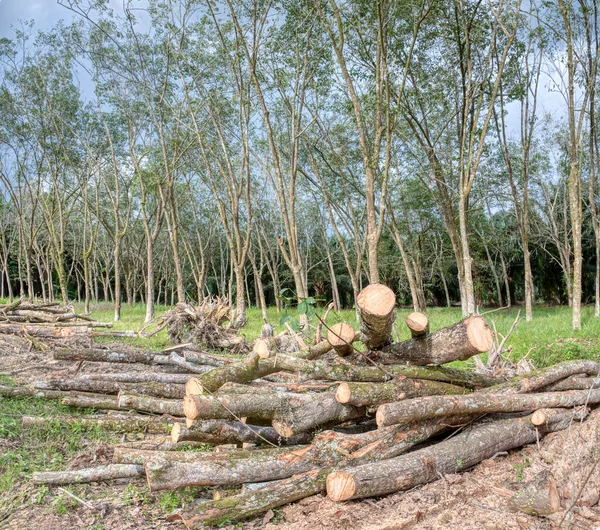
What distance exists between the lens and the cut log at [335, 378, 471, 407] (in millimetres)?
4164

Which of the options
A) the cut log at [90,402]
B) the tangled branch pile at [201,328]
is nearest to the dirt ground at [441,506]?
the cut log at [90,402]

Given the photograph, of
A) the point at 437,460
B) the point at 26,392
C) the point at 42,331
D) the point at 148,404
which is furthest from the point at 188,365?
the point at 42,331

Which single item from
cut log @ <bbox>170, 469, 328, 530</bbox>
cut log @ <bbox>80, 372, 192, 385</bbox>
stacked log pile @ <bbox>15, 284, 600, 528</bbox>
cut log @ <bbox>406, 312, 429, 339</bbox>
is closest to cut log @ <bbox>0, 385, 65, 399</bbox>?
cut log @ <bbox>80, 372, 192, 385</bbox>

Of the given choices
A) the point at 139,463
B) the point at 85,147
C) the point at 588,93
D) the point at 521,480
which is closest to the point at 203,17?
the point at 85,147

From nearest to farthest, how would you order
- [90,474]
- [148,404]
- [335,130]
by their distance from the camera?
[90,474]
[148,404]
[335,130]

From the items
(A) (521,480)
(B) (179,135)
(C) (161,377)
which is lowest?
(A) (521,480)

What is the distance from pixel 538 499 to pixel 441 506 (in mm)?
693

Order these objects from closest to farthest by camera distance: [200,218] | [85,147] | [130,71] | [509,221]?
[130,71] → [85,147] → [509,221] → [200,218]

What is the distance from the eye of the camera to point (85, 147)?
78.6 ft

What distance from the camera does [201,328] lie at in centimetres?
1160

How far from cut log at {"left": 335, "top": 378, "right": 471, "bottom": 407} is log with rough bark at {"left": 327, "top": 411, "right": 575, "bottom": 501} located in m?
0.49

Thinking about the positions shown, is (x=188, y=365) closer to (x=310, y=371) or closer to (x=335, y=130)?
(x=310, y=371)

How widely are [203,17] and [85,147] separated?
10289mm

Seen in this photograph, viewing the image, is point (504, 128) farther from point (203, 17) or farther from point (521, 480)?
point (521, 480)
